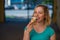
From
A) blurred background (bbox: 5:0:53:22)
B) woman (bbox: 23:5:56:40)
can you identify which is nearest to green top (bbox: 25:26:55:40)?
woman (bbox: 23:5:56:40)

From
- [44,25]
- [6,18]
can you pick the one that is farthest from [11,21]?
[44,25]

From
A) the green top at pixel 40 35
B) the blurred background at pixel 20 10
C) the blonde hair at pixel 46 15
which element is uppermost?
the blonde hair at pixel 46 15

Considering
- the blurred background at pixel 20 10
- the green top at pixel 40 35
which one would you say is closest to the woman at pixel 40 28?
the green top at pixel 40 35

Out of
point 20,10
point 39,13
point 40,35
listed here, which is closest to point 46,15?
point 39,13

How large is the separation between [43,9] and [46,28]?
192 millimetres

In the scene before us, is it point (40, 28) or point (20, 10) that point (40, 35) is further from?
point (20, 10)

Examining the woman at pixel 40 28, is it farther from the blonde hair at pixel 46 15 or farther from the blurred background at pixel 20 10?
the blurred background at pixel 20 10

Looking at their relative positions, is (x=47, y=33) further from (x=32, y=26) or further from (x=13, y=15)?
(x=13, y=15)

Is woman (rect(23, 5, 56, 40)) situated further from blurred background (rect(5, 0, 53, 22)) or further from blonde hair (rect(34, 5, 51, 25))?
blurred background (rect(5, 0, 53, 22))

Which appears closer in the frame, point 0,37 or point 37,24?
point 37,24

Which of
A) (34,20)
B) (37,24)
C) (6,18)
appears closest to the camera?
(34,20)

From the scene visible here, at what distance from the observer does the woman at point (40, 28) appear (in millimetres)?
1796

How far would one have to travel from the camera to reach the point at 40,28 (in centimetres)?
189

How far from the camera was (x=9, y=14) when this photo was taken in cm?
1244
